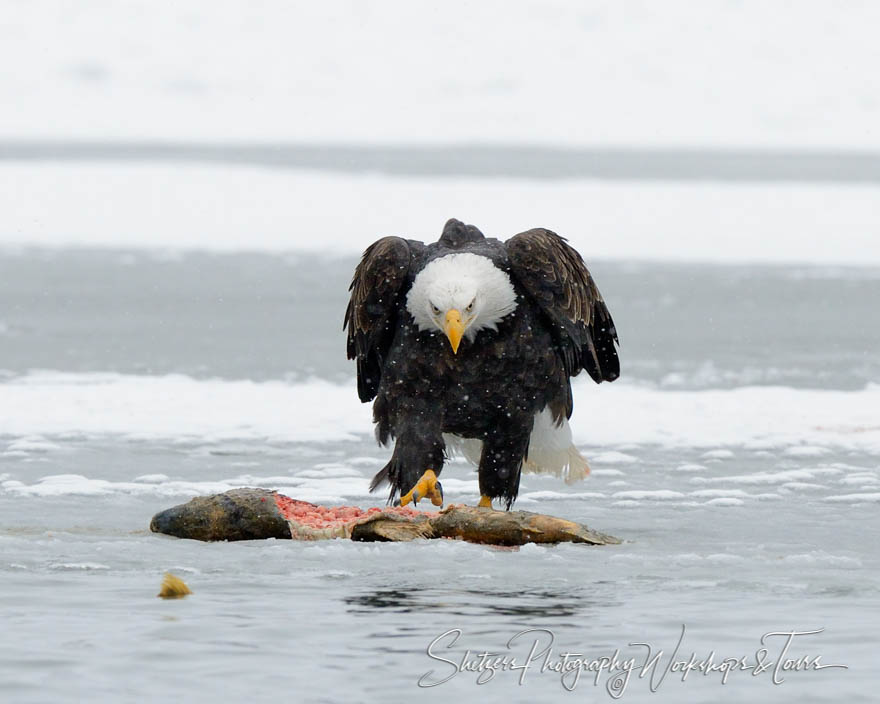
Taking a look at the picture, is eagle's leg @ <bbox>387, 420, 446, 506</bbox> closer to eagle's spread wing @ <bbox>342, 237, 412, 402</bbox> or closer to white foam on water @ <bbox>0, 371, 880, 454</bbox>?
eagle's spread wing @ <bbox>342, 237, 412, 402</bbox>

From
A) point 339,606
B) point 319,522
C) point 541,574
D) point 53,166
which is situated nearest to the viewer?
point 339,606

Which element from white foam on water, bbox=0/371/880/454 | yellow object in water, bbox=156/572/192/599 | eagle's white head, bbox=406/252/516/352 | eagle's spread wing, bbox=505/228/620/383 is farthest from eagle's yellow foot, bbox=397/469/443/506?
yellow object in water, bbox=156/572/192/599

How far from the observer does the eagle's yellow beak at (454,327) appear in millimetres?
6316

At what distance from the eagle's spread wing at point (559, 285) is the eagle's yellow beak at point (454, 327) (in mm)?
632

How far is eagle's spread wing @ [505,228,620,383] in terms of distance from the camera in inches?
271

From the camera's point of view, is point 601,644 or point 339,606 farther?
point 339,606

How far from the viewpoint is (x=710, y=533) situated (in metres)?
6.15

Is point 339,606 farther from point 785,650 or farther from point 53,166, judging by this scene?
point 53,166

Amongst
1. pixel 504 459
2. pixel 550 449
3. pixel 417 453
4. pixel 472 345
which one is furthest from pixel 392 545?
pixel 550 449

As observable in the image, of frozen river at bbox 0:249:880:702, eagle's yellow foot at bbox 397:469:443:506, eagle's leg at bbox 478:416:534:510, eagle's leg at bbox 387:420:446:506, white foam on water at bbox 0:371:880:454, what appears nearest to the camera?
frozen river at bbox 0:249:880:702

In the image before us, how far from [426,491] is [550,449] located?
0.95 metres

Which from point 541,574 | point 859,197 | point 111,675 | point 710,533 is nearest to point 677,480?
point 710,533

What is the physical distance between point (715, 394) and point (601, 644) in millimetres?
5261

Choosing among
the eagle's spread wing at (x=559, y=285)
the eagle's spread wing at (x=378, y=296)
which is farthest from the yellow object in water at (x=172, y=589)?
the eagle's spread wing at (x=559, y=285)
